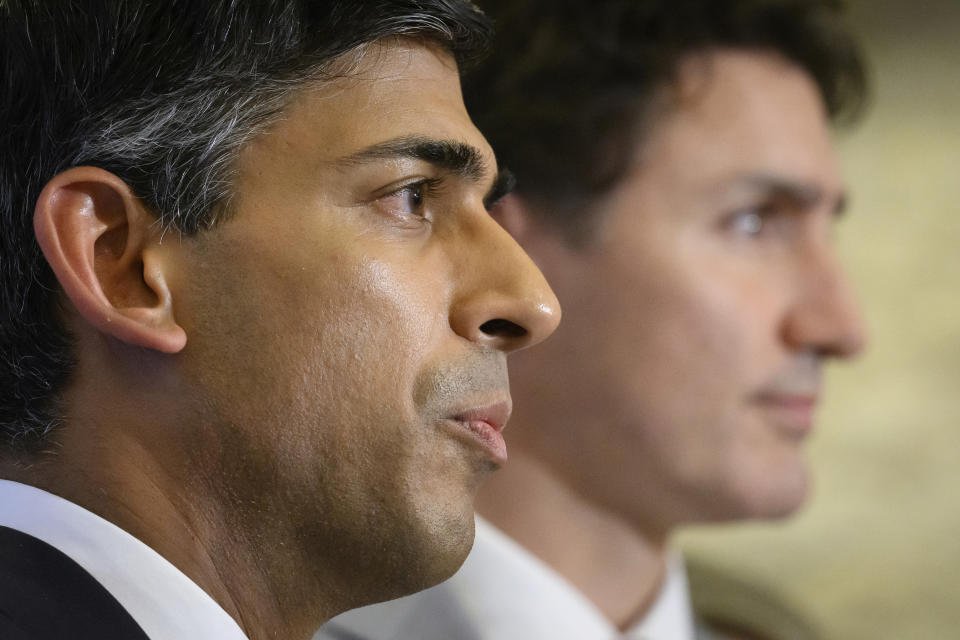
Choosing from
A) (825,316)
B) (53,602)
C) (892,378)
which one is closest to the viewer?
(53,602)

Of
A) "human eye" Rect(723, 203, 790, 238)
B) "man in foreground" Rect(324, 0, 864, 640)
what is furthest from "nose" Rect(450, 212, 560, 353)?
"human eye" Rect(723, 203, 790, 238)

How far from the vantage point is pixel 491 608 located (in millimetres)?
→ 637

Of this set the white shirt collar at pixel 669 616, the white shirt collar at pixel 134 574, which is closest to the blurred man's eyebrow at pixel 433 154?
the white shirt collar at pixel 134 574

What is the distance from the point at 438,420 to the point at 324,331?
5cm

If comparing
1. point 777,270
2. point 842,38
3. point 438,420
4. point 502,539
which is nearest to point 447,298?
point 438,420

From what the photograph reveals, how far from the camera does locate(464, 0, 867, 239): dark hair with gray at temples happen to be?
0.75 meters

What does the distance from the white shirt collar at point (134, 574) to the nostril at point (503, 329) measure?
0.46 ft

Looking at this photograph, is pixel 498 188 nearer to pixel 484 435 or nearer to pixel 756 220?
pixel 484 435

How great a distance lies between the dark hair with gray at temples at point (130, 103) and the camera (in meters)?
0.41

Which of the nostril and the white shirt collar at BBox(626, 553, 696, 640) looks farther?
the white shirt collar at BBox(626, 553, 696, 640)

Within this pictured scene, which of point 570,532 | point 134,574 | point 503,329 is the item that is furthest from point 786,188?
point 134,574

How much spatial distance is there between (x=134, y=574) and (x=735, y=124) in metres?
0.49

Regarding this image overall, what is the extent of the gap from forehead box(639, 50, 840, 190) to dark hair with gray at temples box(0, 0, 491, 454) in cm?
35

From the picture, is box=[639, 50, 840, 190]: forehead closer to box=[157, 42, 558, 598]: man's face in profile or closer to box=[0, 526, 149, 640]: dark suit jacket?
box=[157, 42, 558, 598]: man's face in profile
